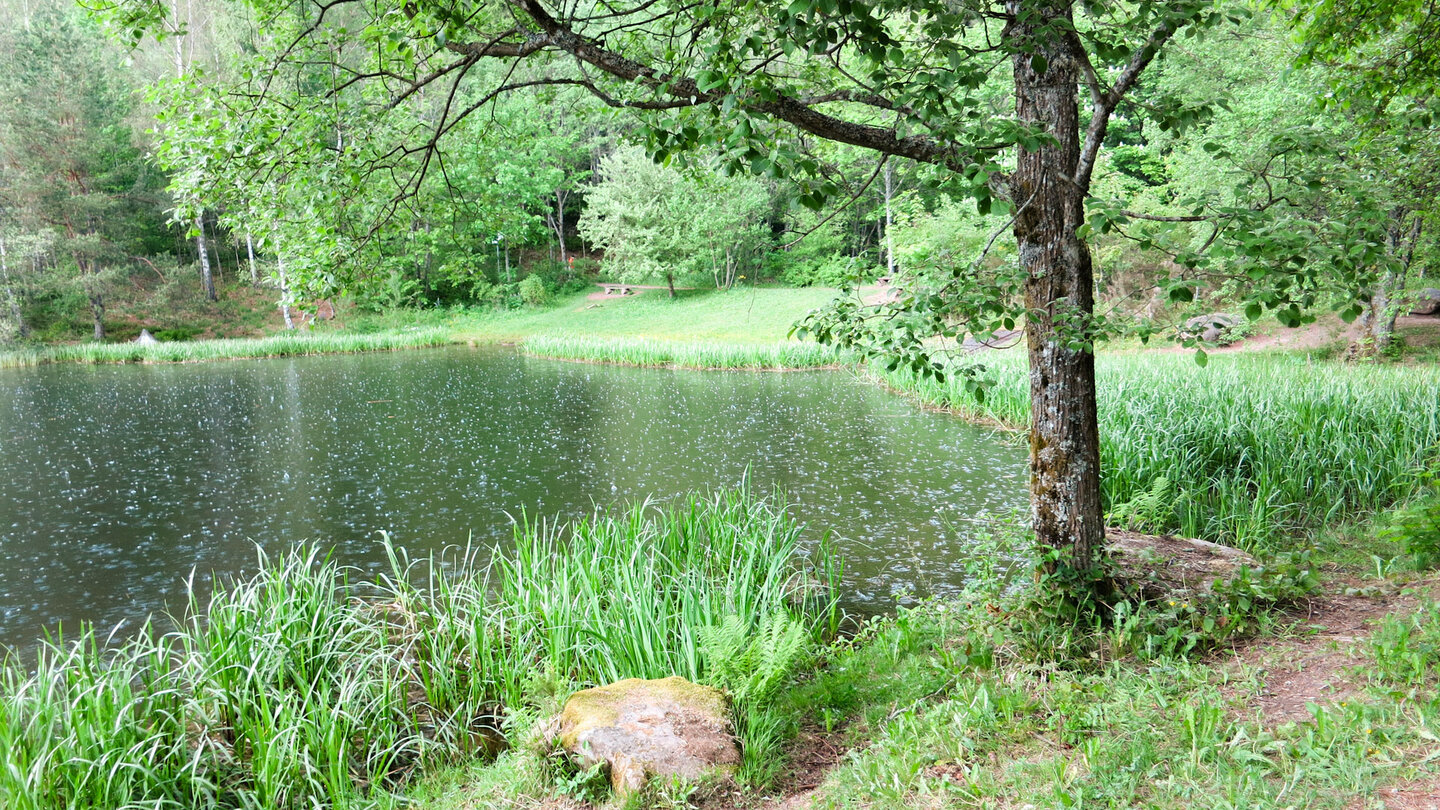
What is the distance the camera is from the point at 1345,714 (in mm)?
2807

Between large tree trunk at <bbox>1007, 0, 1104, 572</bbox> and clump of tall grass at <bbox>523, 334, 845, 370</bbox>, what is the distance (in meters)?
15.8

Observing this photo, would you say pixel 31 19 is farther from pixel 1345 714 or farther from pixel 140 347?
pixel 1345 714

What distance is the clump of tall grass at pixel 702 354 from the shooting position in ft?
71.5

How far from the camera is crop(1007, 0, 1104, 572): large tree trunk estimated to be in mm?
3793

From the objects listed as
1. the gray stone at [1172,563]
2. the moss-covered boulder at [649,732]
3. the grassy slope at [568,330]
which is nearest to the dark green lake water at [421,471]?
the gray stone at [1172,563]

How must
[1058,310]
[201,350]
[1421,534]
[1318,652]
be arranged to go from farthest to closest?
[201,350]
[1421,534]
[1058,310]
[1318,652]

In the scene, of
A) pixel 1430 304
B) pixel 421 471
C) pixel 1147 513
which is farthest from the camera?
pixel 1430 304

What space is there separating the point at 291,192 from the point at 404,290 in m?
35.3

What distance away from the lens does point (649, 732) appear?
11.2 ft

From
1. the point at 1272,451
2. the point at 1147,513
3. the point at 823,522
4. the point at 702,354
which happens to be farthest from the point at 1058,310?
the point at 702,354

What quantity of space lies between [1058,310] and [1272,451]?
16.9 feet

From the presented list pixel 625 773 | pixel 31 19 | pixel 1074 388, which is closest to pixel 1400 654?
pixel 1074 388

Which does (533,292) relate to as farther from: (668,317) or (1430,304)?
(1430,304)

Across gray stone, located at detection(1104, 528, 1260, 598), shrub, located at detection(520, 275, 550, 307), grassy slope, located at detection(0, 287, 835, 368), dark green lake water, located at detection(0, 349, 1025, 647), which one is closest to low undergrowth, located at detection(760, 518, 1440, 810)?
gray stone, located at detection(1104, 528, 1260, 598)
